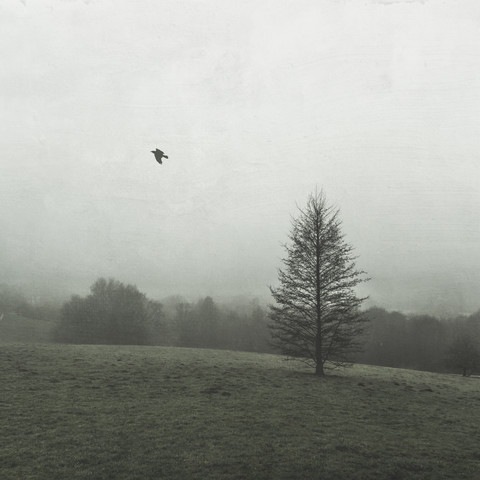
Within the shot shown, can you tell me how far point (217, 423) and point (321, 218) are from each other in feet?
57.8

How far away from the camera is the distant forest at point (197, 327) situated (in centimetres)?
6775

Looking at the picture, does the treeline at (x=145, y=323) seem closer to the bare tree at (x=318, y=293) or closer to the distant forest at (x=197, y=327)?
the distant forest at (x=197, y=327)

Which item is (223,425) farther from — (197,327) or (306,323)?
(197,327)

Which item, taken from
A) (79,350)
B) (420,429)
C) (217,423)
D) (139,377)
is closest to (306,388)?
(420,429)

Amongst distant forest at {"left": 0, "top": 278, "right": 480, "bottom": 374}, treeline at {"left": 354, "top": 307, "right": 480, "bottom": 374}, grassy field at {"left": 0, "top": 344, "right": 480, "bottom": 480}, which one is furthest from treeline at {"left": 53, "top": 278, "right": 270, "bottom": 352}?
grassy field at {"left": 0, "top": 344, "right": 480, "bottom": 480}

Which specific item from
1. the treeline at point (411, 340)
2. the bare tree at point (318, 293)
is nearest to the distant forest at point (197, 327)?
the treeline at point (411, 340)

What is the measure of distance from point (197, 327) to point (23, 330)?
120ft

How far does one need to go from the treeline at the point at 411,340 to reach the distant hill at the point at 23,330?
61510mm

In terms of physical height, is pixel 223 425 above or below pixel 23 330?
below

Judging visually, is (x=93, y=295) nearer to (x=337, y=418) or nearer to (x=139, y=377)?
(x=139, y=377)

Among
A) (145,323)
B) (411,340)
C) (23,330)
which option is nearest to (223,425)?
(145,323)

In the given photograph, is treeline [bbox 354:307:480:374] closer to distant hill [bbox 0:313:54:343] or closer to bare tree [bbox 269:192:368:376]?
bare tree [bbox 269:192:368:376]

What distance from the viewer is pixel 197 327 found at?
8544 cm

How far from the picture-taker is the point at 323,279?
26.7 meters
